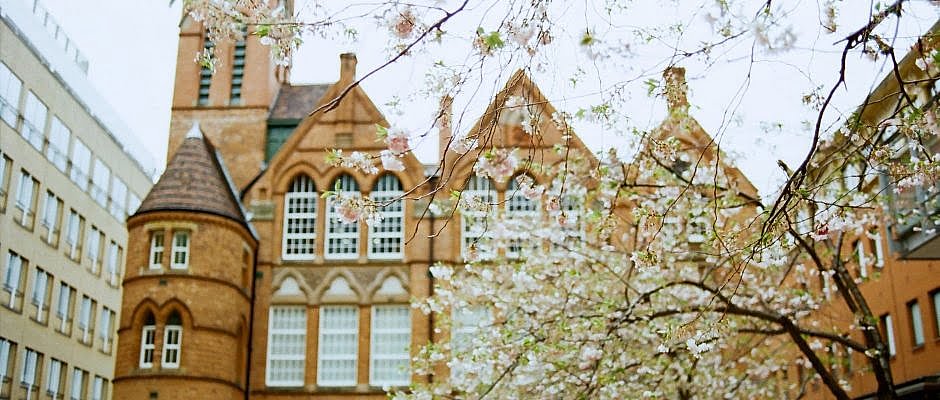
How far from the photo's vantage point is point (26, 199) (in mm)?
39906

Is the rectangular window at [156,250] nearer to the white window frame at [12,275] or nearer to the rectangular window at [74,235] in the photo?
the white window frame at [12,275]

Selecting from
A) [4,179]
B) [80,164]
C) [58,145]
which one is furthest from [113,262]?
[4,179]

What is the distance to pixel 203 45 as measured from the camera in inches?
1548

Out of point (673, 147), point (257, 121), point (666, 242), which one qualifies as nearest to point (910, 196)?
point (666, 242)

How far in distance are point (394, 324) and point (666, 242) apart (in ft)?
46.6

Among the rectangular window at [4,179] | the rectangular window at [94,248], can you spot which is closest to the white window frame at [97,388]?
the rectangular window at [94,248]

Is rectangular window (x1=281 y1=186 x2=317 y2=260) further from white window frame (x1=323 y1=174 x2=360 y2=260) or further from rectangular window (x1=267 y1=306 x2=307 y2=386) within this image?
rectangular window (x1=267 y1=306 x2=307 y2=386)

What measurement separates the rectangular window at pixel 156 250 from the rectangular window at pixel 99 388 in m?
17.1

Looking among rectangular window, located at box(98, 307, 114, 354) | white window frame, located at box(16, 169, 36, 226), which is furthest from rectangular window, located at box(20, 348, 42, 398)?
rectangular window, located at box(98, 307, 114, 354)

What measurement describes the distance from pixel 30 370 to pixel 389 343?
15.0 metres

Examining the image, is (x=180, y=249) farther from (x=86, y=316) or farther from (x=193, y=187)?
(x=86, y=316)

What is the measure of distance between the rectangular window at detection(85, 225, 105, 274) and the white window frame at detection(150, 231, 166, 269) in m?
15.2

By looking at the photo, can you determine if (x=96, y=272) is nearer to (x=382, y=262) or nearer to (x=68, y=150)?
(x=68, y=150)

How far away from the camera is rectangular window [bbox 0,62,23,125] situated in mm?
37406
